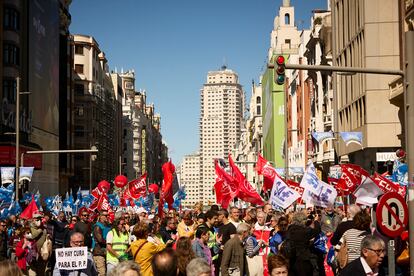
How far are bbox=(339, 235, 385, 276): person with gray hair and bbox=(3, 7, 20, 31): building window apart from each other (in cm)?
5427

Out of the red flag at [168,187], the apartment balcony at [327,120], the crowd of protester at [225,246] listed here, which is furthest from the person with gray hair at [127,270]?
the apartment balcony at [327,120]

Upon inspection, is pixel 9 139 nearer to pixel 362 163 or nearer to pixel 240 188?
pixel 362 163

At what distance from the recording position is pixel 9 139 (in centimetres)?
5791

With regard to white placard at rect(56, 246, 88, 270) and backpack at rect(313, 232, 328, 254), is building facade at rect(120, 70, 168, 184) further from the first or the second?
white placard at rect(56, 246, 88, 270)

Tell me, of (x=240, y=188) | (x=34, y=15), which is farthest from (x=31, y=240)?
(x=34, y=15)

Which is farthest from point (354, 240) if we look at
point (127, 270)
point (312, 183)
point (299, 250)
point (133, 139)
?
point (133, 139)

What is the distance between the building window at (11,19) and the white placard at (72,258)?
2046 inches

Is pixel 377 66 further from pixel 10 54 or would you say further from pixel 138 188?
pixel 10 54

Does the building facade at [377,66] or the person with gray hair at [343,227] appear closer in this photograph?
the person with gray hair at [343,227]

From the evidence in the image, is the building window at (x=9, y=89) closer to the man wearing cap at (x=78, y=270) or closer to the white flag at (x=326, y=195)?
the white flag at (x=326, y=195)

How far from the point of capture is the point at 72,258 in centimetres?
959

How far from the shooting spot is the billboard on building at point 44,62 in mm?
65938

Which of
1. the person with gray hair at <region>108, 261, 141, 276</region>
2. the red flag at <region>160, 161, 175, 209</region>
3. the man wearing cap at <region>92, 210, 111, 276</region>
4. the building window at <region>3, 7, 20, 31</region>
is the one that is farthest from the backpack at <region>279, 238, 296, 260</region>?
the building window at <region>3, 7, 20, 31</region>

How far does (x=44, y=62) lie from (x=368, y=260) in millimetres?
64579
